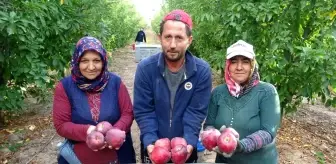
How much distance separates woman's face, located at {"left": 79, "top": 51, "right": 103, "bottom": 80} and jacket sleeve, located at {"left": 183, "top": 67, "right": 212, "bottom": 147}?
68 cm

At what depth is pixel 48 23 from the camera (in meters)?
4.71

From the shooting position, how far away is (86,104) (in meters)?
2.43

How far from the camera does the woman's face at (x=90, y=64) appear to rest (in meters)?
2.38

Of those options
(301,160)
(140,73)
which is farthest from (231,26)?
(140,73)

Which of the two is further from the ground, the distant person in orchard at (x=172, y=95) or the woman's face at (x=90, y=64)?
the woman's face at (x=90, y=64)

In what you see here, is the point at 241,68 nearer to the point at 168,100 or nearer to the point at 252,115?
the point at 252,115

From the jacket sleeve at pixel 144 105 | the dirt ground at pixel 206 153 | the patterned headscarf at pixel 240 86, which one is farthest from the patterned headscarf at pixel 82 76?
the dirt ground at pixel 206 153

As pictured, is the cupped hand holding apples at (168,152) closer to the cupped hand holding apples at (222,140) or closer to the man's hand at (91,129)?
the cupped hand holding apples at (222,140)

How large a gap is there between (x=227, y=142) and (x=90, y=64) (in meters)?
1.05

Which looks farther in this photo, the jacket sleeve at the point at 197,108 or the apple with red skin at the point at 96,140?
the jacket sleeve at the point at 197,108

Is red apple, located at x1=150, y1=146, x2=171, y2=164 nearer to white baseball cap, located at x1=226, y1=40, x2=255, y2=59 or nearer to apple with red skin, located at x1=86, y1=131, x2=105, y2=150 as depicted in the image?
apple with red skin, located at x1=86, y1=131, x2=105, y2=150

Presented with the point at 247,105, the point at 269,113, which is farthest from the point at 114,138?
the point at 269,113

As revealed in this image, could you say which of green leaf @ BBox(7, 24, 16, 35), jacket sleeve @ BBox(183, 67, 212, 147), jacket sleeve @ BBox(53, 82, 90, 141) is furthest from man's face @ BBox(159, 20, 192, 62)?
green leaf @ BBox(7, 24, 16, 35)

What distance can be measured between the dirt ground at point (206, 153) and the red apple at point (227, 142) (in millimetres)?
2434
